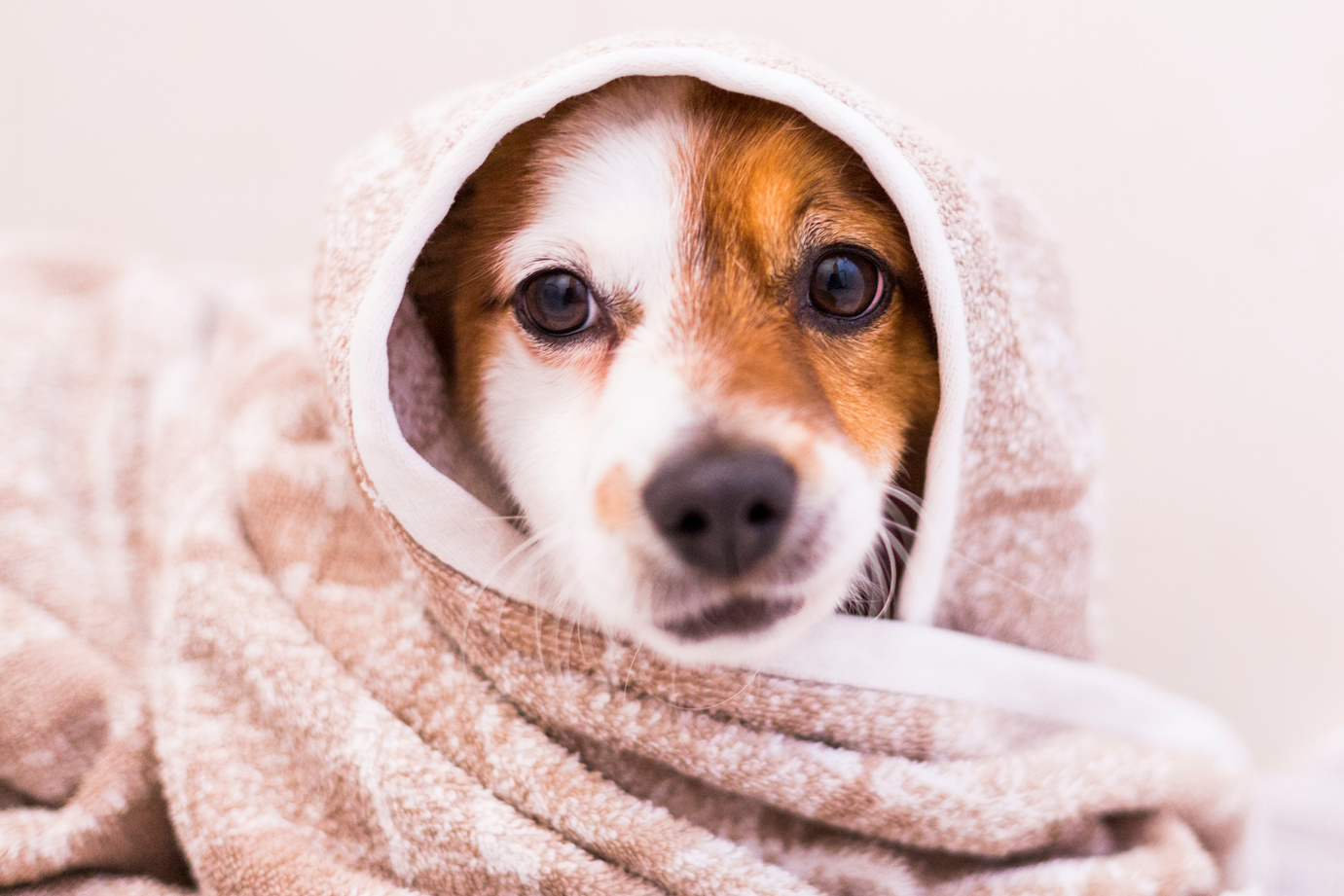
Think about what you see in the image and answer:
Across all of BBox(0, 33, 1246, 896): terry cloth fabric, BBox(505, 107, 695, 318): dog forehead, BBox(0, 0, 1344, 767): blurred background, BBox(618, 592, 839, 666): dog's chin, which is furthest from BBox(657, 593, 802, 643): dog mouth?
BBox(0, 0, 1344, 767): blurred background

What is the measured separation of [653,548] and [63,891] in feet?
2.28

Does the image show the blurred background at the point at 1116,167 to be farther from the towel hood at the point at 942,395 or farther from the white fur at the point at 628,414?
the white fur at the point at 628,414

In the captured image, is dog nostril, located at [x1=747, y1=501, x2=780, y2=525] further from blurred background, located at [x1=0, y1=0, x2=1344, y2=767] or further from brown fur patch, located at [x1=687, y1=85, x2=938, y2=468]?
blurred background, located at [x1=0, y1=0, x2=1344, y2=767]

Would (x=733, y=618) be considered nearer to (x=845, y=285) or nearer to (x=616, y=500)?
(x=616, y=500)

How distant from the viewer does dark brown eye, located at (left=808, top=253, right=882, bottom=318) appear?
2.71 feet

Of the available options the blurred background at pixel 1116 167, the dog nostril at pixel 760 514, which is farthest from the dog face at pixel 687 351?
the blurred background at pixel 1116 167

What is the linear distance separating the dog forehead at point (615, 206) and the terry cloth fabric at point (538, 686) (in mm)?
82

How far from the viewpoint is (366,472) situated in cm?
81

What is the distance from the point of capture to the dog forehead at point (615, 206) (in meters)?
0.80

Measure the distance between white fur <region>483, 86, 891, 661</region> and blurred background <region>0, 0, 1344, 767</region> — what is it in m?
0.90

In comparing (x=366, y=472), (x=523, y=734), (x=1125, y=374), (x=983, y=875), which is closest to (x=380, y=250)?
(x=366, y=472)

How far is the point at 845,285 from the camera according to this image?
827 mm

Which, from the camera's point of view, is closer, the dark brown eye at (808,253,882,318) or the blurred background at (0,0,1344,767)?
the dark brown eye at (808,253,882,318)

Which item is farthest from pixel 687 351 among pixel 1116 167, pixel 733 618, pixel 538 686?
pixel 1116 167
